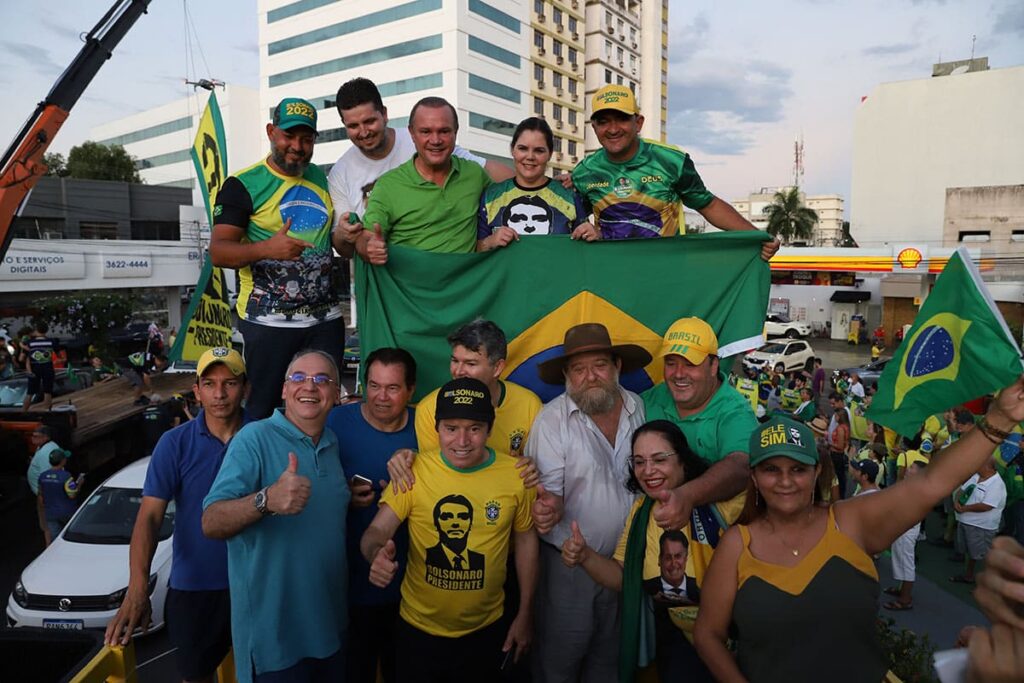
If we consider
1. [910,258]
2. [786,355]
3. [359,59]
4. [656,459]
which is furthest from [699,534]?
[359,59]

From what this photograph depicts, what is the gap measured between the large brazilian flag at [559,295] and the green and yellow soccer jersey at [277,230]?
0.47m

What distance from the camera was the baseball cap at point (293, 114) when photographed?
3944 mm

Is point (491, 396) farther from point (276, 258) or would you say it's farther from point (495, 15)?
point (495, 15)

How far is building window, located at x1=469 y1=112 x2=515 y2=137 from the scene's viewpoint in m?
46.1

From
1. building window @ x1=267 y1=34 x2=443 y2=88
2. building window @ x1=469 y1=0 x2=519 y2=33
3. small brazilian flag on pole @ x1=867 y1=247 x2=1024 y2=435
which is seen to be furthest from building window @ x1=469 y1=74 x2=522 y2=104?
small brazilian flag on pole @ x1=867 y1=247 x2=1024 y2=435

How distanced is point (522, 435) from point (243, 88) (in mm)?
67481

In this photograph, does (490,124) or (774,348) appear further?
(490,124)

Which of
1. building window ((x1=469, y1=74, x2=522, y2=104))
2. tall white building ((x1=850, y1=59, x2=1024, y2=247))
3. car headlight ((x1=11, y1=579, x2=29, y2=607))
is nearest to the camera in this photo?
car headlight ((x1=11, y1=579, x2=29, y2=607))

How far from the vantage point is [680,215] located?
4953mm

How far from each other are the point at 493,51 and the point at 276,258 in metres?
47.9

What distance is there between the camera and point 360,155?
4664 mm

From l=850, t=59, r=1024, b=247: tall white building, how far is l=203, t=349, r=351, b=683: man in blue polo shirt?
46.9 metres

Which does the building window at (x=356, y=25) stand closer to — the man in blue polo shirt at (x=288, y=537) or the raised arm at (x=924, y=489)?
the man in blue polo shirt at (x=288, y=537)

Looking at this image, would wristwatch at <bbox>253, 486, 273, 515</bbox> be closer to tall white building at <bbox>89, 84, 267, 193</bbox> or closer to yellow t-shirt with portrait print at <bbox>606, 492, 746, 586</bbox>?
yellow t-shirt with portrait print at <bbox>606, 492, 746, 586</bbox>
